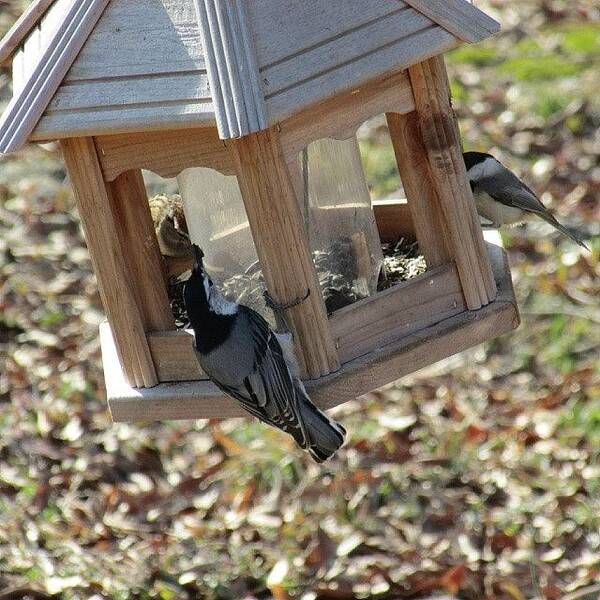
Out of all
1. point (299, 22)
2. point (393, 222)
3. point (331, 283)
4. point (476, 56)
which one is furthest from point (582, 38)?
point (299, 22)

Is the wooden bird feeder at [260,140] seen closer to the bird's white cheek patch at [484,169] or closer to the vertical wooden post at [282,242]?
the vertical wooden post at [282,242]

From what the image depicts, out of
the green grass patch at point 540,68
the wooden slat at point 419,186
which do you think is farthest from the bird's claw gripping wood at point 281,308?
the green grass patch at point 540,68

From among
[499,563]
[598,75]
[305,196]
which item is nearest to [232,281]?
[305,196]

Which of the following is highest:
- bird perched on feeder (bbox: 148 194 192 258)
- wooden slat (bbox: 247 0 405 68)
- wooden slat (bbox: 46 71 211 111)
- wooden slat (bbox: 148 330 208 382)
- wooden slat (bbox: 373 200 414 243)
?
wooden slat (bbox: 247 0 405 68)

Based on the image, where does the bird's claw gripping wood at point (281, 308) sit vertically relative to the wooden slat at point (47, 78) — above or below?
below

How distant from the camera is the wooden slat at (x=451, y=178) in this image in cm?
282

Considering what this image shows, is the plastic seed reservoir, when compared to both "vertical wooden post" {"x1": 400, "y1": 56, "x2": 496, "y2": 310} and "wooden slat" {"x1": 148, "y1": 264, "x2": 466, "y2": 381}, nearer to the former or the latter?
"wooden slat" {"x1": 148, "y1": 264, "x2": 466, "y2": 381}

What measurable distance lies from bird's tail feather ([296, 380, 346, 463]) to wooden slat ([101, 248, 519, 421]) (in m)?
0.05

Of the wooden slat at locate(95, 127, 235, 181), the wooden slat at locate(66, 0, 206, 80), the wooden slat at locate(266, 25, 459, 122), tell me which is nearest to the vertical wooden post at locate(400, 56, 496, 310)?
the wooden slat at locate(266, 25, 459, 122)

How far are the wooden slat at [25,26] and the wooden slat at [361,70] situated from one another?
2.31ft

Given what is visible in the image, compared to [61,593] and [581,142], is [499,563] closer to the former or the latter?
[61,593]

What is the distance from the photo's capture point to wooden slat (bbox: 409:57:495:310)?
2818 mm

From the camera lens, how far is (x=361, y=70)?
2.47 metres

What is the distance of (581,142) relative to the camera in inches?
250
